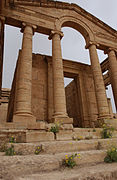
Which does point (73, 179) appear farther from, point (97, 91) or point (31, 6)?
point (31, 6)

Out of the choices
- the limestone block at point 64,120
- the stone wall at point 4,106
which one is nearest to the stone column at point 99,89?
the limestone block at point 64,120

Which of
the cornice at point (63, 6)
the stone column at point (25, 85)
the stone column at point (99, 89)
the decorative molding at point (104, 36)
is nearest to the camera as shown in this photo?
the stone column at point (25, 85)

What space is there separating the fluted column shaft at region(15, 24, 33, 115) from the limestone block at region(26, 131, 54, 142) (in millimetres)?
2231

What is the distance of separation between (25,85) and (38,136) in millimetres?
3660

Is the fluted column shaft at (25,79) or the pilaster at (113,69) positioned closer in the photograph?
the fluted column shaft at (25,79)

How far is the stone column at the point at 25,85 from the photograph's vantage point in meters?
6.47

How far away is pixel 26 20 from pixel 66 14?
4156 mm

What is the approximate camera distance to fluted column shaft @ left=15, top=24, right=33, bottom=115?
6.81m

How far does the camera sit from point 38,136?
4582 mm

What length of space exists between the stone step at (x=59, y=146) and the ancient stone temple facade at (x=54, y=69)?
1.84 m

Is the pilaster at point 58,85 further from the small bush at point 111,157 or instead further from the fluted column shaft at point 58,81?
the small bush at point 111,157

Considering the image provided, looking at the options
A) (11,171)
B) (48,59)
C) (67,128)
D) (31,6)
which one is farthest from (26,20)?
(11,171)

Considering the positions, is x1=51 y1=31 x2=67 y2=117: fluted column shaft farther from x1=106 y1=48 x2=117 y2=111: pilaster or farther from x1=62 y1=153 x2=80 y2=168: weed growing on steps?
x1=106 y1=48 x2=117 y2=111: pilaster

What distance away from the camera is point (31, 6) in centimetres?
1012
